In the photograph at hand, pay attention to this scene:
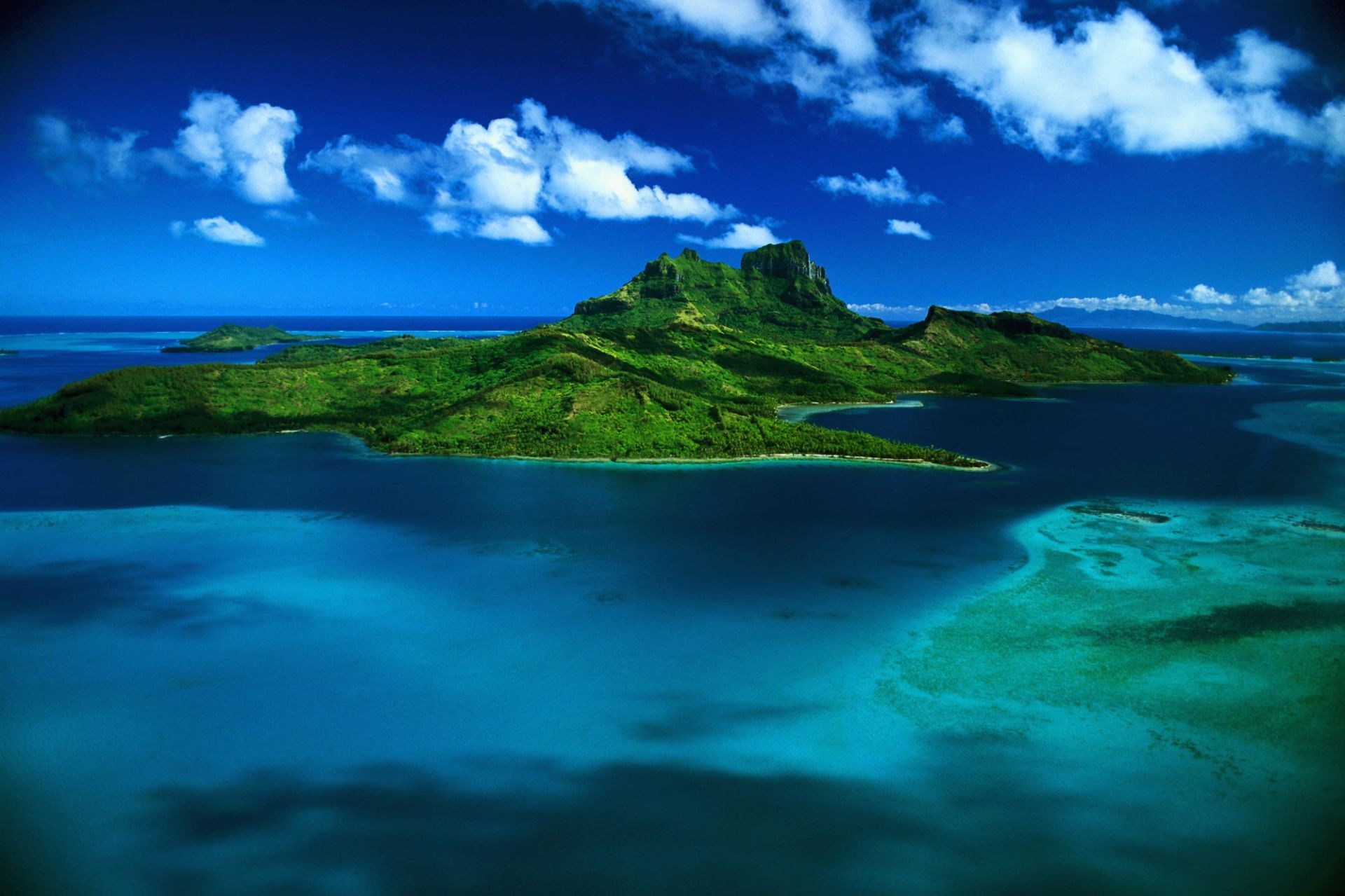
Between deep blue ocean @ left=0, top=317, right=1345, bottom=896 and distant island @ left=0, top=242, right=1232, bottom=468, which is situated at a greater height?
distant island @ left=0, top=242, right=1232, bottom=468

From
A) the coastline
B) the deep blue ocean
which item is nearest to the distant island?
the coastline

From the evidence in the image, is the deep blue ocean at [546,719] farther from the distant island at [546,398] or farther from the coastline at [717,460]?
the distant island at [546,398]

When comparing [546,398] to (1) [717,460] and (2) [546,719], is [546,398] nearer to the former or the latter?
(1) [717,460]

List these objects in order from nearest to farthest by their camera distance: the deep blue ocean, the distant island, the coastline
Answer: the deep blue ocean < the coastline < the distant island

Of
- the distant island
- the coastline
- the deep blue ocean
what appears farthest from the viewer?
the distant island

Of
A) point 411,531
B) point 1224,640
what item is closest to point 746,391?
point 411,531

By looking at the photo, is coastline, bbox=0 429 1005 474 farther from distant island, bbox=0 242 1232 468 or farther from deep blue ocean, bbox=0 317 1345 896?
deep blue ocean, bbox=0 317 1345 896

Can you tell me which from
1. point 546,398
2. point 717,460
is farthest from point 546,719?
point 546,398

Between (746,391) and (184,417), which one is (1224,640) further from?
(184,417)
